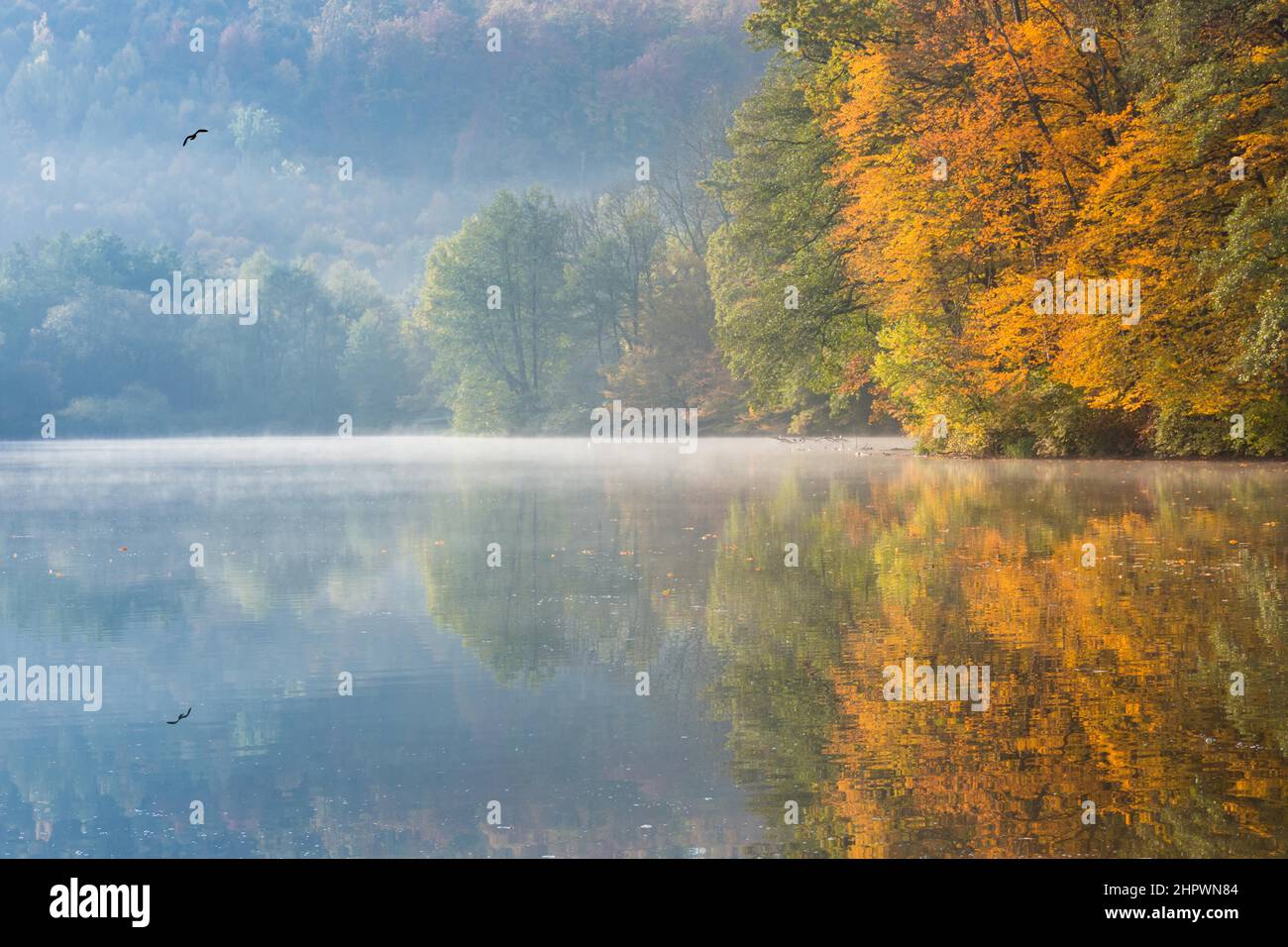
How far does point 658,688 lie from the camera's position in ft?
32.2

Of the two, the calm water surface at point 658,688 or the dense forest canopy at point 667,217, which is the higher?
the dense forest canopy at point 667,217

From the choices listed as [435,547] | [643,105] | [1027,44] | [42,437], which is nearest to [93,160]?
[643,105]

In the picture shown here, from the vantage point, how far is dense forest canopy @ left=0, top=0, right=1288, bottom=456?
107 feet

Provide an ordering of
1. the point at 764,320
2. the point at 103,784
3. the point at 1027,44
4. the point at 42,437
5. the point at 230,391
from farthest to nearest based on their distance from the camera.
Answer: the point at 230,391, the point at 42,437, the point at 764,320, the point at 1027,44, the point at 103,784

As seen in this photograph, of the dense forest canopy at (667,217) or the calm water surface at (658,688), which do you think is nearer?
the calm water surface at (658,688)

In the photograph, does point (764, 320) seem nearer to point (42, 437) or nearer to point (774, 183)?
point (774, 183)

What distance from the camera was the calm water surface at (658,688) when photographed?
6602 millimetres

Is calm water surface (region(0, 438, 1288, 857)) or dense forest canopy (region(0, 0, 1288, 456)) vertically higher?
dense forest canopy (region(0, 0, 1288, 456))

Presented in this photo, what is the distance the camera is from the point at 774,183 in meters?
50.9

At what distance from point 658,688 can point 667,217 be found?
103688mm

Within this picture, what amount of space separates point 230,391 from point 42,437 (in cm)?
1570

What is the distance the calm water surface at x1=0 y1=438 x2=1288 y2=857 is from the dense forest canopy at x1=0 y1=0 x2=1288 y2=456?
12055 millimetres

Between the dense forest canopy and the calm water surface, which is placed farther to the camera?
the dense forest canopy

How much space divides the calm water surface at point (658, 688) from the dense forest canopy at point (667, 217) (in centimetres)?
1206
